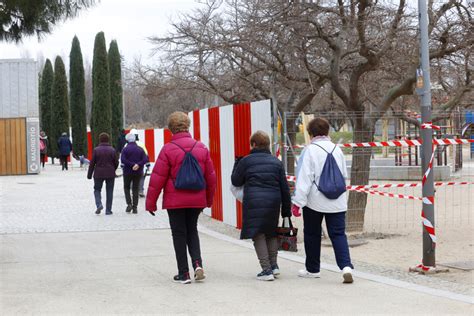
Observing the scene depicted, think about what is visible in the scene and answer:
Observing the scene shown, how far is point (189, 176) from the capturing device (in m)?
7.66

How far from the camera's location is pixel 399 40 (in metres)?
13.2

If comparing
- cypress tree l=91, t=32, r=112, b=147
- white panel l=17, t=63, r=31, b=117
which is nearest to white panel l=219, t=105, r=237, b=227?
white panel l=17, t=63, r=31, b=117

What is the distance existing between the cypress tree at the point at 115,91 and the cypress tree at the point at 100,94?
2.42 metres

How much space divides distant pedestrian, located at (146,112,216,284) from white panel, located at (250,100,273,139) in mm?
3538

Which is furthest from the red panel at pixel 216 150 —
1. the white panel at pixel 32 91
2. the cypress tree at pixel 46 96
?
the cypress tree at pixel 46 96

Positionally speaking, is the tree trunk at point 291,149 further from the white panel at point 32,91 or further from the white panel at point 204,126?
the white panel at point 32,91

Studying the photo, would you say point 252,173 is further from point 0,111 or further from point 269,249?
point 0,111

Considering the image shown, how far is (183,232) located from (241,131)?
474 cm

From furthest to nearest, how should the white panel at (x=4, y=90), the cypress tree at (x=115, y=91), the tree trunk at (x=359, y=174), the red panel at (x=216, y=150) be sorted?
1. the cypress tree at (x=115, y=91)
2. the white panel at (x=4, y=90)
3. the tree trunk at (x=359, y=174)
4. the red panel at (x=216, y=150)

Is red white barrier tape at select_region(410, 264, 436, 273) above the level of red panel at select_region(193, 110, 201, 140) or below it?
below

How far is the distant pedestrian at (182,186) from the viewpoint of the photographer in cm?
770

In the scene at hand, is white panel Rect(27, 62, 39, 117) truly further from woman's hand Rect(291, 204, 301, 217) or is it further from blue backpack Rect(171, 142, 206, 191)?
blue backpack Rect(171, 142, 206, 191)

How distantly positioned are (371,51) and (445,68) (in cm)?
275

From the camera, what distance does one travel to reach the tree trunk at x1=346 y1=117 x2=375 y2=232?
560 inches
